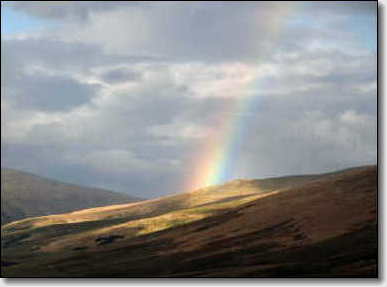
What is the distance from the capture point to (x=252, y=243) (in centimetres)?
3988

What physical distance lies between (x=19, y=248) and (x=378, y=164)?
108 feet

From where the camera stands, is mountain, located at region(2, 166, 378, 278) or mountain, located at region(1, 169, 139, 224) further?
mountain, located at region(1, 169, 139, 224)

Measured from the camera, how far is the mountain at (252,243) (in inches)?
1405

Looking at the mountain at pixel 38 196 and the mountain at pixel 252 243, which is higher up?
the mountain at pixel 38 196

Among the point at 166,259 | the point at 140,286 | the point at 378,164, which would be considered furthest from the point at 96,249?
the point at 378,164

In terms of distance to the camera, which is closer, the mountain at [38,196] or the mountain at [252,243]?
the mountain at [252,243]

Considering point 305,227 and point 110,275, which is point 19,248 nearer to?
point 110,275

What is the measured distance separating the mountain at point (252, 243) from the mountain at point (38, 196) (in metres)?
112

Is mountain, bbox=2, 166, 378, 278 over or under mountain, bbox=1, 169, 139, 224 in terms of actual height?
under

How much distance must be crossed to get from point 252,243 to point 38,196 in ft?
483

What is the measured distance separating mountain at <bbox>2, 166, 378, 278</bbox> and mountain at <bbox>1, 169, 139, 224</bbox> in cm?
11210

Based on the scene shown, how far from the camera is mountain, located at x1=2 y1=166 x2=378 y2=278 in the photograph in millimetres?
35688

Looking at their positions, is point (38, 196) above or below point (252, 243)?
above

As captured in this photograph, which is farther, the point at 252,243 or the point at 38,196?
the point at 38,196
